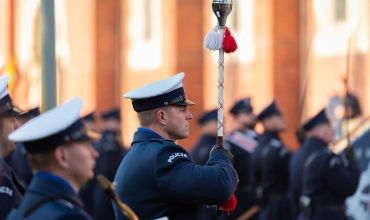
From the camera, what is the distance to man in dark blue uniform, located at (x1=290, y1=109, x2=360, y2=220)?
29.2 feet

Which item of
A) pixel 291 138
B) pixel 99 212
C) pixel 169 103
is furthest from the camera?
pixel 291 138

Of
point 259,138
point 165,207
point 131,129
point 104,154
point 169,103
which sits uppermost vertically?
point 169,103

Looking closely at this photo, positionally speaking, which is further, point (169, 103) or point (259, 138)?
point (259, 138)

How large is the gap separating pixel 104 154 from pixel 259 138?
4.28 m

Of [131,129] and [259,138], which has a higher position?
[259,138]

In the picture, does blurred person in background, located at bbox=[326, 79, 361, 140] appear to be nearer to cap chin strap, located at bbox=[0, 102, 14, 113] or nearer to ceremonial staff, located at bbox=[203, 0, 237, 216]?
ceremonial staff, located at bbox=[203, 0, 237, 216]

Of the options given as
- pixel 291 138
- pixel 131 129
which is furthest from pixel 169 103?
pixel 131 129

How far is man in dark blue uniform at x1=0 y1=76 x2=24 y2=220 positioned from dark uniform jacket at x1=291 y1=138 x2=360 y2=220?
419 cm

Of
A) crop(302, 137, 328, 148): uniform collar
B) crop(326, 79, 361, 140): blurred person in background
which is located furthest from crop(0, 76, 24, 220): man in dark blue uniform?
Result: crop(326, 79, 361, 140): blurred person in background

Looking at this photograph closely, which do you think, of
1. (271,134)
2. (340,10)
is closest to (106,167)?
(271,134)

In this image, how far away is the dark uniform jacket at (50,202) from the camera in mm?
3541

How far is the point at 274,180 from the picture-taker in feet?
37.2

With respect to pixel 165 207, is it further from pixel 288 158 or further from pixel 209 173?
pixel 288 158

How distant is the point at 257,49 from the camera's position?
18391 millimetres
